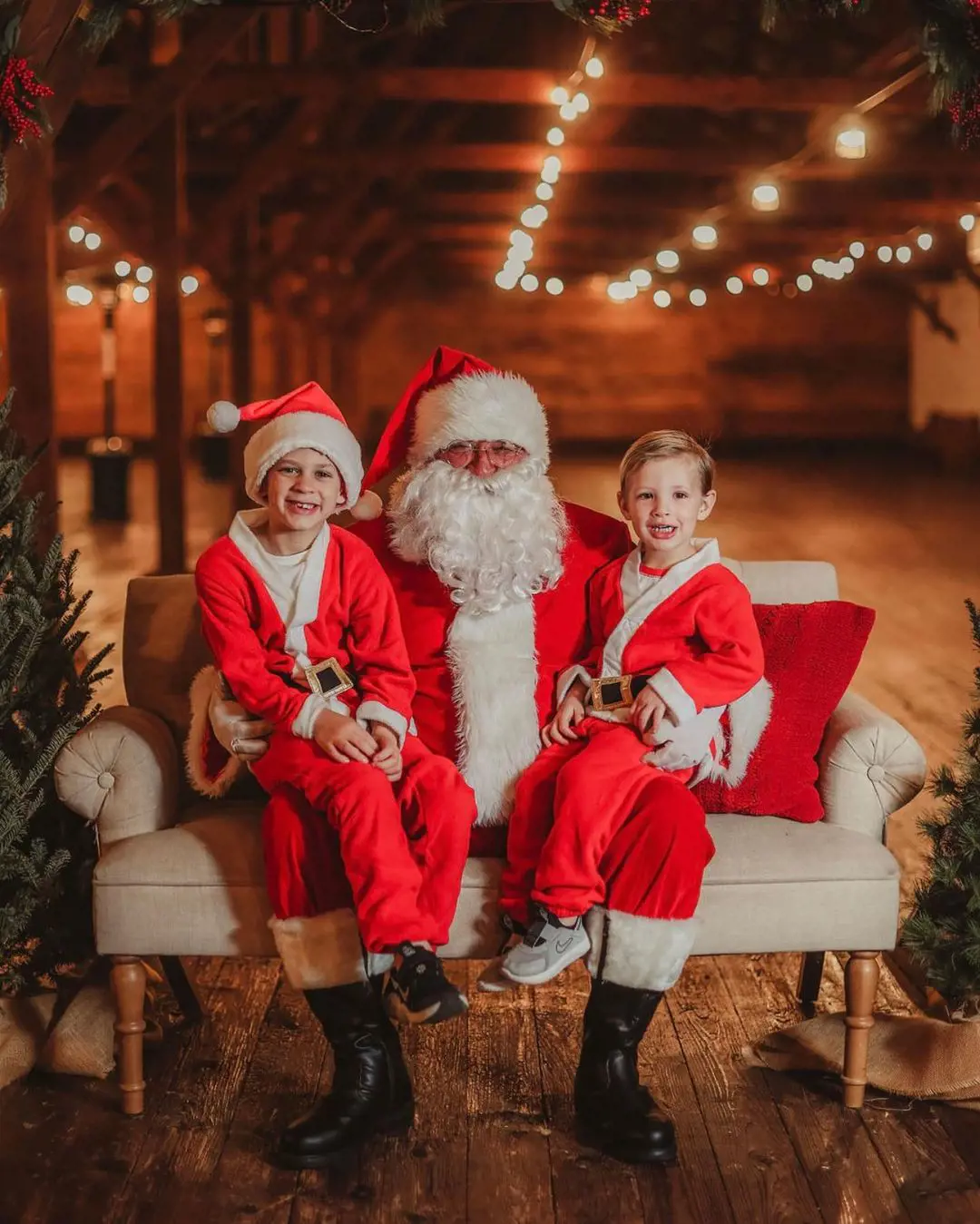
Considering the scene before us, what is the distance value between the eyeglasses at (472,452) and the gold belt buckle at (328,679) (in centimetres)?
59

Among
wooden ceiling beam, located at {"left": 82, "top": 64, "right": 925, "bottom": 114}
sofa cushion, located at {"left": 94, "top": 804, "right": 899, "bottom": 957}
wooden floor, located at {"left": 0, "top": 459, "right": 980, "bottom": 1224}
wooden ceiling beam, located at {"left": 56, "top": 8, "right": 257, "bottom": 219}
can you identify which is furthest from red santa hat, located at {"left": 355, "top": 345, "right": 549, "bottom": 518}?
wooden ceiling beam, located at {"left": 82, "top": 64, "right": 925, "bottom": 114}

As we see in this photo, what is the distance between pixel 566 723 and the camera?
275 cm

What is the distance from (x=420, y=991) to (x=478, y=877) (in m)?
0.30

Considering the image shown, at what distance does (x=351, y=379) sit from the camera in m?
19.5

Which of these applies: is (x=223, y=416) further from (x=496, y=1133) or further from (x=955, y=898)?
(x=955, y=898)

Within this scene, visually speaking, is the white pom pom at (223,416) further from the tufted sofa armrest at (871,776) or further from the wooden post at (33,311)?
the wooden post at (33,311)

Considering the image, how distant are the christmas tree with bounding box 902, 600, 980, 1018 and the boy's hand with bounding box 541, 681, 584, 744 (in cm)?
72

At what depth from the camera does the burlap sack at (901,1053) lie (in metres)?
2.61

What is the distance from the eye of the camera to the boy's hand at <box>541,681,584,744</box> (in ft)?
9.04

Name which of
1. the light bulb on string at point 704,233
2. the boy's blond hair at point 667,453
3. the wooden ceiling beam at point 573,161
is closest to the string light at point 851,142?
the wooden ceiling beam at point 573,161

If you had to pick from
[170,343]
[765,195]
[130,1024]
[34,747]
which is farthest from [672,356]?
[130,1024]

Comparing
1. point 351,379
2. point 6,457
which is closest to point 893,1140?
point 6,457

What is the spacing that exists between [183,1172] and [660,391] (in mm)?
19976

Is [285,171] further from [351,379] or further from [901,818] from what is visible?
[351,379]
